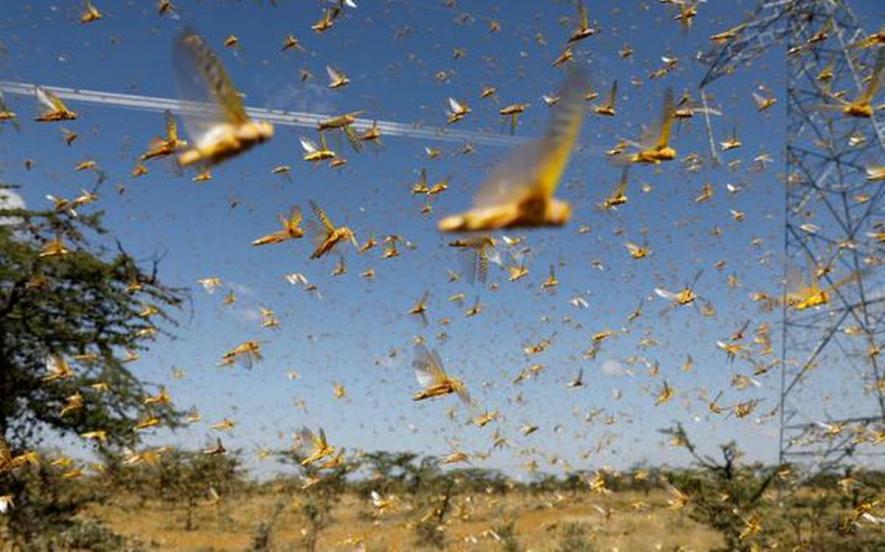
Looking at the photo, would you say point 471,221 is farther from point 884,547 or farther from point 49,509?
point 884,547

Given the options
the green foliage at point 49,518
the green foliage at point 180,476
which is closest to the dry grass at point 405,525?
the green foliage at point 180,476

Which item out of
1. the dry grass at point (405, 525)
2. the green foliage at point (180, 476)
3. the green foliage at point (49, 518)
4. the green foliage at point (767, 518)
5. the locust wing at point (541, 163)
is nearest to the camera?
the locust wing at point (541, 163)

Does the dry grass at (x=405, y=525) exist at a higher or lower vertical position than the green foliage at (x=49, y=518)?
lower

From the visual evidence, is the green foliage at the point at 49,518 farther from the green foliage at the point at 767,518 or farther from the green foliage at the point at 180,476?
the green foliage at the point at 180,476

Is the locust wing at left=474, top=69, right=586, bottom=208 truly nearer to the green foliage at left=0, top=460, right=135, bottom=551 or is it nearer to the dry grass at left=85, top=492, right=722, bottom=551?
the green foliage at left=0, top=460, right=135, bottom=551

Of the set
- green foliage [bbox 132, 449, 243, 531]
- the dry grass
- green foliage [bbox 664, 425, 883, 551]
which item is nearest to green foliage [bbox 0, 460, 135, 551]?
the dry grass

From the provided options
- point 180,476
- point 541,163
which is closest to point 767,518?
point 541,163

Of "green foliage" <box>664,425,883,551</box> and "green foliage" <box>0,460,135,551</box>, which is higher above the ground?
"green foliage" <box>0,460,135,551</box>

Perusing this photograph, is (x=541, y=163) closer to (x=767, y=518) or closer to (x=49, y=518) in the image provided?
(x=49, y=518)
